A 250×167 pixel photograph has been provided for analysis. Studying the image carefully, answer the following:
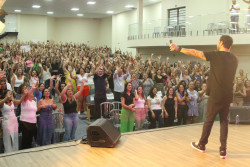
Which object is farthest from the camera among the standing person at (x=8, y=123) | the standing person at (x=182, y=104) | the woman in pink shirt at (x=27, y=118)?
the standing person at (x=182, y=104)

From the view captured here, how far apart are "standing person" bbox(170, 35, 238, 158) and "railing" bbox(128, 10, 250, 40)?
29.3ft

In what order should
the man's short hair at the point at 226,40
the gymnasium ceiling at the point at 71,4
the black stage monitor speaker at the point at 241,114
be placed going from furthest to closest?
the gymnasium ceiling at the point at 71,4 → the black stage monitor speaker at the point at 241,114 → the man's short hair at the point at 226,40

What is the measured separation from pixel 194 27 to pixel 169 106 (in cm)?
826

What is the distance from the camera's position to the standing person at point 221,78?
3.94 meters

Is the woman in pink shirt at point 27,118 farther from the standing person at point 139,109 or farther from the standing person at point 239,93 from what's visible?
the standing person at point 239,93

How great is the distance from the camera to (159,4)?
794 inches

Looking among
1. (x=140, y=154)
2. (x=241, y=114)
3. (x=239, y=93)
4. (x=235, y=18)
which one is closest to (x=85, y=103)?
(x=239, y=93)

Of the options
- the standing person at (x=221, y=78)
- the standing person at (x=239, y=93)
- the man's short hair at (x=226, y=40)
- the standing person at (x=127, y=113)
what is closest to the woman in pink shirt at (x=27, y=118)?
the standing person at (x=127, y=113)

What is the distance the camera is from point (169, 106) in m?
7.12

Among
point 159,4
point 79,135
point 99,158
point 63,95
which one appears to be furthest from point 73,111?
point 159,4

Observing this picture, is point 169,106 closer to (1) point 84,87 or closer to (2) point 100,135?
(1) point 84,87

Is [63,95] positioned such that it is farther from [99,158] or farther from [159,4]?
[159,4]

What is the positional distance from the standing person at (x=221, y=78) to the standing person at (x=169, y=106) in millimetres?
2985

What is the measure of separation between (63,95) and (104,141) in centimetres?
175
